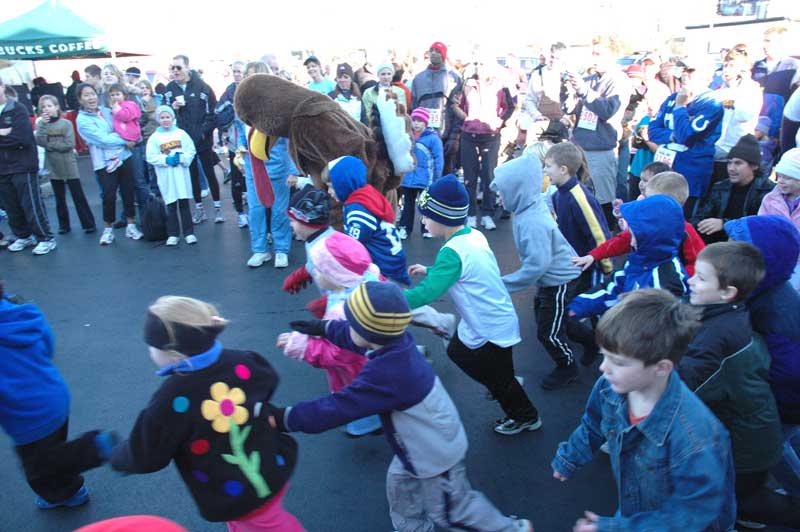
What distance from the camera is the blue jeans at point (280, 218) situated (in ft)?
20.1

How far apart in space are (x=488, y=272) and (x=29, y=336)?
6.91ft

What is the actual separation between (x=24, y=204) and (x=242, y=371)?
604 cm

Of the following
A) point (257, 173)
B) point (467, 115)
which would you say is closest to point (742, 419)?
point (257, 173)

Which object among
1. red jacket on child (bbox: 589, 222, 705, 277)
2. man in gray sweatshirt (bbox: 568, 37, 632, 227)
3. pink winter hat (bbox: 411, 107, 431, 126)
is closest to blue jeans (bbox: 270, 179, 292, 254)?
pink winter hat (bbox: 411, 107, 431, 126)

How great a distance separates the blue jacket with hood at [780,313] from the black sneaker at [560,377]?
1501mm

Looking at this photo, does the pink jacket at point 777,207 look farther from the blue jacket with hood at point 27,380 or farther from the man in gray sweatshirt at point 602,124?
the blue jacket with hood at point 27,380

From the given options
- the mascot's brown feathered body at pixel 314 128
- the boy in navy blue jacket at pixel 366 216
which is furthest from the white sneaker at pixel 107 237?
the boy in navy blue jacket at pixel 366 216

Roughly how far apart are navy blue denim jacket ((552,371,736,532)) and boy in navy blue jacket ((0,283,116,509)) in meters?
1.92

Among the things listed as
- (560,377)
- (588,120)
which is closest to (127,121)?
(588,120)

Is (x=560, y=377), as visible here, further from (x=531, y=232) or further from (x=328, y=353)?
(x=328, y=353)

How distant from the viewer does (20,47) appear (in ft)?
37.9

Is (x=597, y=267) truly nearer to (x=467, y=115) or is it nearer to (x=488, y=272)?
(x=488, y=272)

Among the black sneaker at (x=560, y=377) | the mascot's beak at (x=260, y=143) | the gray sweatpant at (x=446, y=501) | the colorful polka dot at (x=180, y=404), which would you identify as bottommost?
the black sneaker at (x=560, y=377)

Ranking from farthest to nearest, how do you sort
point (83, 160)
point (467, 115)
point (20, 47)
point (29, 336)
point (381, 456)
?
1. point (83, 160)
2. point (20, 47)
3. point (467, 115)
4. point (381, 456)
5. point (29, 336)
